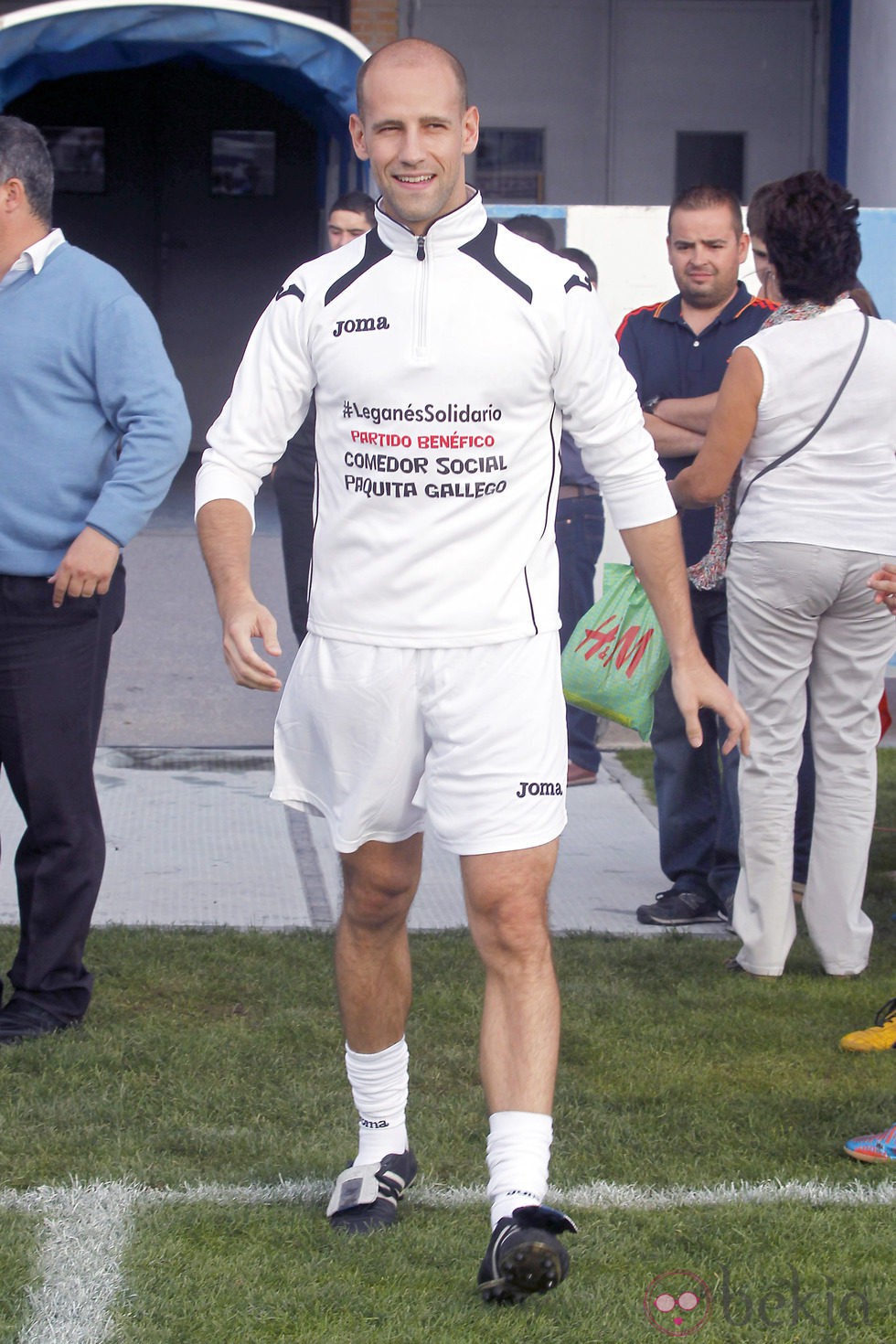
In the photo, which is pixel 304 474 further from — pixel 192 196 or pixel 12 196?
pixel 192 196

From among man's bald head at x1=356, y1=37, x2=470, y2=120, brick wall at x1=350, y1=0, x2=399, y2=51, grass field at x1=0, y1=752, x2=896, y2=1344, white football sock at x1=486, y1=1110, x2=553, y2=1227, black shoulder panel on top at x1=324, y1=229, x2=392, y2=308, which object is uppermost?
brick wall at x1=350, y1=0, x2=399, y2=51

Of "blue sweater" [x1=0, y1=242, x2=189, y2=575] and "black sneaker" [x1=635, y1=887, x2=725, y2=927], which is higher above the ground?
"blue sweater" [x1=0, y1=242, x2=189, y2=575]

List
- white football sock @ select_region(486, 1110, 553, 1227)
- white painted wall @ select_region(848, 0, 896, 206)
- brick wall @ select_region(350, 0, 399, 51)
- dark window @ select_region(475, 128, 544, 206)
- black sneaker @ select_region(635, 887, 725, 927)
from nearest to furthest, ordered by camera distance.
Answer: white football sock @ select_region(486, 1110, 553, 1227) → black sneaker @ select_region(635, 887, 725, 927) → white painted wall @ select_region(848, 0, 896, 206) → brick wall @ select_region(350, 0, 399, 51) → dark window @ select_region(475, 128, 544, 206)

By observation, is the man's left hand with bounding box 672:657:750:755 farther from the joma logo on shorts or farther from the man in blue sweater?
the man in blue sweater

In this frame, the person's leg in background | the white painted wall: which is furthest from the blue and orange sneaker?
the white painted wall

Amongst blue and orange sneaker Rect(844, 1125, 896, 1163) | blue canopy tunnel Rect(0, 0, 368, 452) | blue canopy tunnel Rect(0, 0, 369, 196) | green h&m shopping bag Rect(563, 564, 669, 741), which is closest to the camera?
blue and orange sneaker Rect(844, 1125, 896, 1163)

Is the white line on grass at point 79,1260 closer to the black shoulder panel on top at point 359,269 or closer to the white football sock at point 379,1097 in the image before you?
the white football sock at point 379,1097

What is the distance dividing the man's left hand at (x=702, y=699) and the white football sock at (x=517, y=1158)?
28.2 inches

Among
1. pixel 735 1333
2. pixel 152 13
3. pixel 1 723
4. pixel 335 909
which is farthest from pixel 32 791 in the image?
pixel 152 13

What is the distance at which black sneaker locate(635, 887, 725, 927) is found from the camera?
5320mm

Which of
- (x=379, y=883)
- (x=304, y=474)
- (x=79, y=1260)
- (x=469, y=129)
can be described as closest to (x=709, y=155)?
(x=304, y=474)

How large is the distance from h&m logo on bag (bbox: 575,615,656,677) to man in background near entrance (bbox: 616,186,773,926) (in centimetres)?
24

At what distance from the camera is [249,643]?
2914mm

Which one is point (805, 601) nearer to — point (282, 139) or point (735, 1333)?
point (735, 1333)
